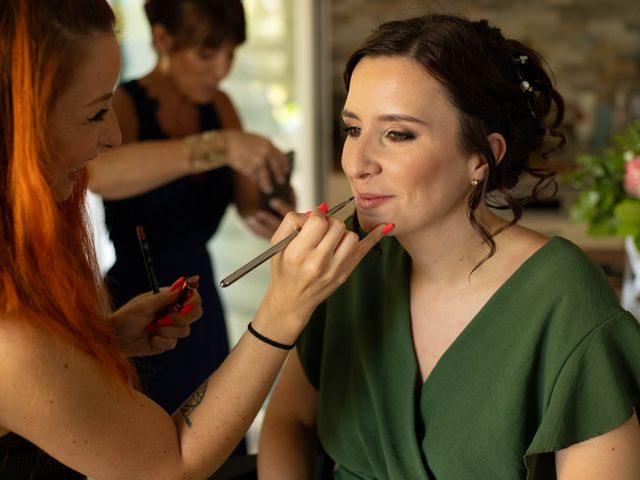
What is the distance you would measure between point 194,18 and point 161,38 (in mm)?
97

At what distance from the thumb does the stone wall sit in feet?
8.93

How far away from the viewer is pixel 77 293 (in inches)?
35.9

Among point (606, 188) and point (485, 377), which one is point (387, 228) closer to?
point (485, 377)

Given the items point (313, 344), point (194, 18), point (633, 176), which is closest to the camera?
point (313, 344)

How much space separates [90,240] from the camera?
1.03 metres

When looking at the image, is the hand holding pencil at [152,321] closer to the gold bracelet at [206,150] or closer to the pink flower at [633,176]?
the gold bracelet at [206,150]

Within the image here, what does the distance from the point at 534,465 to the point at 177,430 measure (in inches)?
18.5

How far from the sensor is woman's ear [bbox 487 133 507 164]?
107cm

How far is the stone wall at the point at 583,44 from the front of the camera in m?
→ 3.68

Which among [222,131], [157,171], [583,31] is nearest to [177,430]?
[157,171]

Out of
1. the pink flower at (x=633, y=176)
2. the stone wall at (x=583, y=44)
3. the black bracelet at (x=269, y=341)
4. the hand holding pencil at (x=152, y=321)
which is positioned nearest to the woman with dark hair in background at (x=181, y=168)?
the hand holding pencil at (x=152, y=321)

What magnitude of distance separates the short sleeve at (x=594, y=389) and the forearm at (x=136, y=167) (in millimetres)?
1035

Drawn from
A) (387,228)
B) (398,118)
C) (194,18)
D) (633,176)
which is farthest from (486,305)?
(194,18)

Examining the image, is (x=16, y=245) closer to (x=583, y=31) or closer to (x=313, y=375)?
(x=313, y=375)
